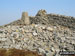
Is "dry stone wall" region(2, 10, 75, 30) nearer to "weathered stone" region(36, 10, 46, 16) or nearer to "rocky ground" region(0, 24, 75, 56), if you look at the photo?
"weathered stone" region(36, 10, 46, 16)

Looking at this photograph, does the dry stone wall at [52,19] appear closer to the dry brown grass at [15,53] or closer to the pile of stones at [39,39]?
the pile of stones at [39,39]

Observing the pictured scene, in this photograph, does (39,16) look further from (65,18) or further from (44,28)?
(44,28)

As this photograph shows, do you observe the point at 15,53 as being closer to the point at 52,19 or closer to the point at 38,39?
the point at 38,39

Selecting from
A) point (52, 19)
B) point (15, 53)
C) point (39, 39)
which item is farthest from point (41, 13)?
point (15, 53)

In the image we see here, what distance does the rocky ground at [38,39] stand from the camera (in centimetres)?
1577

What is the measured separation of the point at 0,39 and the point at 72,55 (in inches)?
230

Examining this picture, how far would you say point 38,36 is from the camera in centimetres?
1803

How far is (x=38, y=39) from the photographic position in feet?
57.5

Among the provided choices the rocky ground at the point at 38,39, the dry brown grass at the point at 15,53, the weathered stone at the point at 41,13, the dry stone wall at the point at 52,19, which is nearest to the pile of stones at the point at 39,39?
the rocky ground at the point at 38,39

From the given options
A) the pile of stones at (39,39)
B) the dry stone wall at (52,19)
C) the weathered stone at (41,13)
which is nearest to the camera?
the pile of stones at (39,39)

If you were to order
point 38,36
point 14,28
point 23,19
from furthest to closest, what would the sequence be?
point 23,19, point 14,28, point 38,36

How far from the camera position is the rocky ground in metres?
15.8

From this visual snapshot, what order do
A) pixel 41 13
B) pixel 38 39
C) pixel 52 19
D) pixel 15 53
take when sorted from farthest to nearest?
pixel 52 19 → pixel 41 13 → pixel 38 39 → pixel 15 53

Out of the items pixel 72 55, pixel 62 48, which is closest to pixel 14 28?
pixel 62 48
